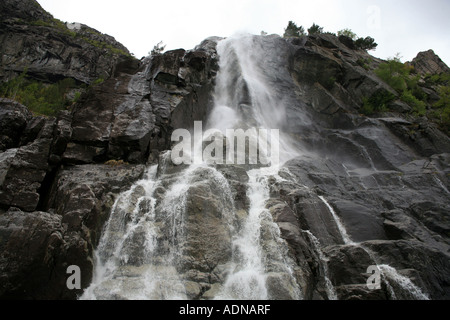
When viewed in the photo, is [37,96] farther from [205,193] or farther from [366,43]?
[366,43]

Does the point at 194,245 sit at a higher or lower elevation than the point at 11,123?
lower

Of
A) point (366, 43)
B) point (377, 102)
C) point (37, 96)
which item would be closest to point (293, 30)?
point (366, 43)

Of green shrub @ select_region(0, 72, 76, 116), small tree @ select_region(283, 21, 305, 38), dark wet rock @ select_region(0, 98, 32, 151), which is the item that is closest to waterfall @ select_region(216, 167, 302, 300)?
dark wet rock @ select_region(0, 98, 32, 151)

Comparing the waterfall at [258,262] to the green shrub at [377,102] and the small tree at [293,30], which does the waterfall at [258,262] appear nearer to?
the green shrub at [377,102]

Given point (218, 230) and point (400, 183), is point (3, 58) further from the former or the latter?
point (400, 183)

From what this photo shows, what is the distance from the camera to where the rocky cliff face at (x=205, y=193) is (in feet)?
27.9

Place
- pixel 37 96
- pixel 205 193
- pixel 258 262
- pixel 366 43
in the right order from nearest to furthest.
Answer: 1. pixel 258 262
2. pixel 205 193
3. pixel 37 96
4. pixel 366 43

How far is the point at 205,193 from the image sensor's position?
11.2 meters

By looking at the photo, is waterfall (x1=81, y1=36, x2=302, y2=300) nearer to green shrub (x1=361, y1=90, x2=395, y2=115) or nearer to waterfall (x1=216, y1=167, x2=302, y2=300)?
waterfall (x1=216, y1=167, x2=302, y2=300)

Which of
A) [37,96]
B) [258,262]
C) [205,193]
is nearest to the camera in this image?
[258,262]

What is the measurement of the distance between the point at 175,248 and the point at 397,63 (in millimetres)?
37990

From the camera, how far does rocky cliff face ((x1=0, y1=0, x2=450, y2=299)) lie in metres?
8.50
